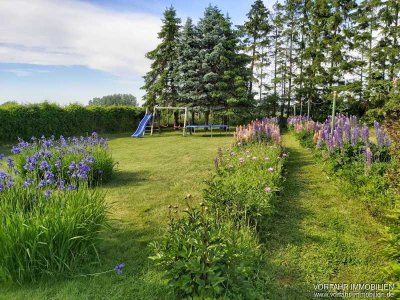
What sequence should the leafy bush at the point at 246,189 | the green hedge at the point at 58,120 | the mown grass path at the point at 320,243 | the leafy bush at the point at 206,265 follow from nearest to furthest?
the leafy bush at the point at 206,265
the mown grass path at the point at 320,243
the leafy bush at the point at 246,189
the green hedge at the point at 58,120

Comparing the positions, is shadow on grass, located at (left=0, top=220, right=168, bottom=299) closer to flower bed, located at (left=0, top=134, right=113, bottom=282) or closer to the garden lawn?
the garden lawn

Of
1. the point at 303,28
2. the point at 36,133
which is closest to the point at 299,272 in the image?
the point at 36,133

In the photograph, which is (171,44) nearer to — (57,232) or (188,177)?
(188,177)

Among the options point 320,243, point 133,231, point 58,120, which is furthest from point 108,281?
point 58,120

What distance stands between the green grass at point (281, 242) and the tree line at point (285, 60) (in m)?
14.2

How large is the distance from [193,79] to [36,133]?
9867 millimetres

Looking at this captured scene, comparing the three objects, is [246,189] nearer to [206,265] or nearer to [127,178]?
[206,265]

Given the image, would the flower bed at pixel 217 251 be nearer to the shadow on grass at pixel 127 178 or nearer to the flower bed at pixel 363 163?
the flower bed at pixel 363 163

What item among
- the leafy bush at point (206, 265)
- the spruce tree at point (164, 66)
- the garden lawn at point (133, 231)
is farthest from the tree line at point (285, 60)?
the leafy bush at point (206, 265)

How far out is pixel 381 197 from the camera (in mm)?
4461

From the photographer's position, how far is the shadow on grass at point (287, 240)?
297 centimetres

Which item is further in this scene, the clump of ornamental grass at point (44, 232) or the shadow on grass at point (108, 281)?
the clump of ornamental grass at point (44, 232)

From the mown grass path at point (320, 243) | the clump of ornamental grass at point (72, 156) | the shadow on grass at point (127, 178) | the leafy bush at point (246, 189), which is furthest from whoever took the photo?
the shadow on grass at point (127, 178)

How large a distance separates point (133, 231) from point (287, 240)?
2.01 meters
